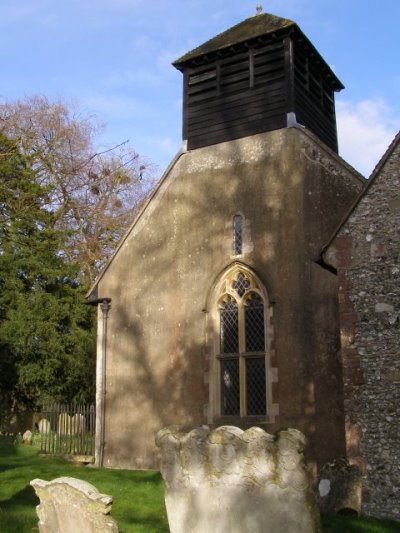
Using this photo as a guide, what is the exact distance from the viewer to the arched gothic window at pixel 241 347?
13414 millimetres

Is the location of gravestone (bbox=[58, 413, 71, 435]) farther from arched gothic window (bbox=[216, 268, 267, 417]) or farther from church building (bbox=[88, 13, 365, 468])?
arched gothic window (bbox=[216, 268, 267, 417])

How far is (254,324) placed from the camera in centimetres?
1389

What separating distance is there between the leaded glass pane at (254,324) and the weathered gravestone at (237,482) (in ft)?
23.7

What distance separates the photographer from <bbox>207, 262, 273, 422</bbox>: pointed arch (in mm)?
13328

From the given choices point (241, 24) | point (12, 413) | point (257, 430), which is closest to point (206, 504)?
point (257, 430)

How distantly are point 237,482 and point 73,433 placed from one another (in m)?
11.4

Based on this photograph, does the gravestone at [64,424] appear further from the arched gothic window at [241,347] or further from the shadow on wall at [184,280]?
the arched gothic window at [241,347]

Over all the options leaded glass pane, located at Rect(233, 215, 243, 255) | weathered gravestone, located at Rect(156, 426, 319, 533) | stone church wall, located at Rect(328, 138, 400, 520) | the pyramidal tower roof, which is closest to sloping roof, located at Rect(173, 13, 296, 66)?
the pyramidal tower roof

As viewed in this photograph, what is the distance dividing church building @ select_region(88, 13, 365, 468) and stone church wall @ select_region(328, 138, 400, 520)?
2341 mm

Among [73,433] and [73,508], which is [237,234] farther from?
[73,508]

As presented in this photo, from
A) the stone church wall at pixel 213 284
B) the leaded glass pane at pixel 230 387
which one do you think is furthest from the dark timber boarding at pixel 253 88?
the leaded glass pane at pixel 230 387

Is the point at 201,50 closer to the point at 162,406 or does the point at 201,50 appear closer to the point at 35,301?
the point at 162,406

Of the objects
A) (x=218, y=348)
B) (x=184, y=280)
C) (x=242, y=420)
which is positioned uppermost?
(x=184, y=280)

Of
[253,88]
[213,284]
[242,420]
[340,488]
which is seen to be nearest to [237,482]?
[340,488]
